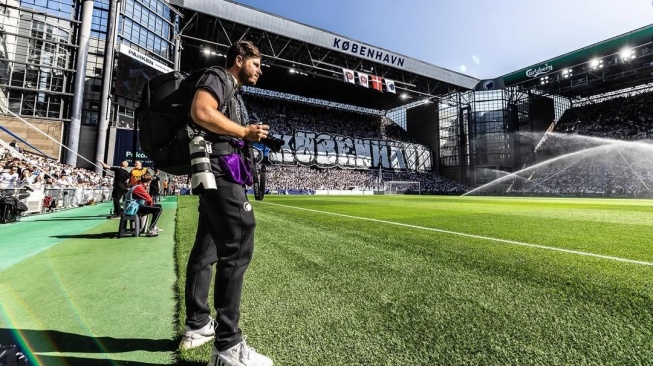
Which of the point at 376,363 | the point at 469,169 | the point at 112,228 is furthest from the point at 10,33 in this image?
the point at 469,169

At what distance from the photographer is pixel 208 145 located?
1842mm

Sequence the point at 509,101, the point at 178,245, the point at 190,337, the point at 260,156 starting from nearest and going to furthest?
1. the point at 190,337
2. the point at 260,156
3. the point at 178,245
4. the point at 509,101

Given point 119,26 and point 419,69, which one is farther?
point 419,69

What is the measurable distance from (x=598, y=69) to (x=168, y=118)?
51245 mm

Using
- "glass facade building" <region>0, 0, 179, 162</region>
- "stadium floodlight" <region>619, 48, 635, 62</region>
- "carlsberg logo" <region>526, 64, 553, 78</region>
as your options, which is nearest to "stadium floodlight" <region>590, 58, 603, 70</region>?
"stadium floodlight" <region>619, 48, 635, 62</region>

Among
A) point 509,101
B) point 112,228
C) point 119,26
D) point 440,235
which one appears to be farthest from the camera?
point 509,101

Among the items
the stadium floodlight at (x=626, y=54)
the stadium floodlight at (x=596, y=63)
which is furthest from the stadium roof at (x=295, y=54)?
the stadium floodlight at (x=626, y=54)

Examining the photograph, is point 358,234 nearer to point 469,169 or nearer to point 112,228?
point 112,228

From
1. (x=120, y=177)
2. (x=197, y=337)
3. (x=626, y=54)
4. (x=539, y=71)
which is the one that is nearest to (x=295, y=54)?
(x=539, y=71)

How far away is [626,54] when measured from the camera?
3409cm

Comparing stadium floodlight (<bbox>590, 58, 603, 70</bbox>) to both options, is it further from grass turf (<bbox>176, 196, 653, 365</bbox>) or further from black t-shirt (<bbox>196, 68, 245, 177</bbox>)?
black t-shirt (<bbox>196, 68, 245, 177</bbox>)

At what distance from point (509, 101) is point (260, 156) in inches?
2214

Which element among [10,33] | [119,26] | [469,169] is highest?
[119,26]

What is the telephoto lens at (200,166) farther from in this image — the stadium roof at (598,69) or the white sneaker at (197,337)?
the stadium roof at (598,69)
